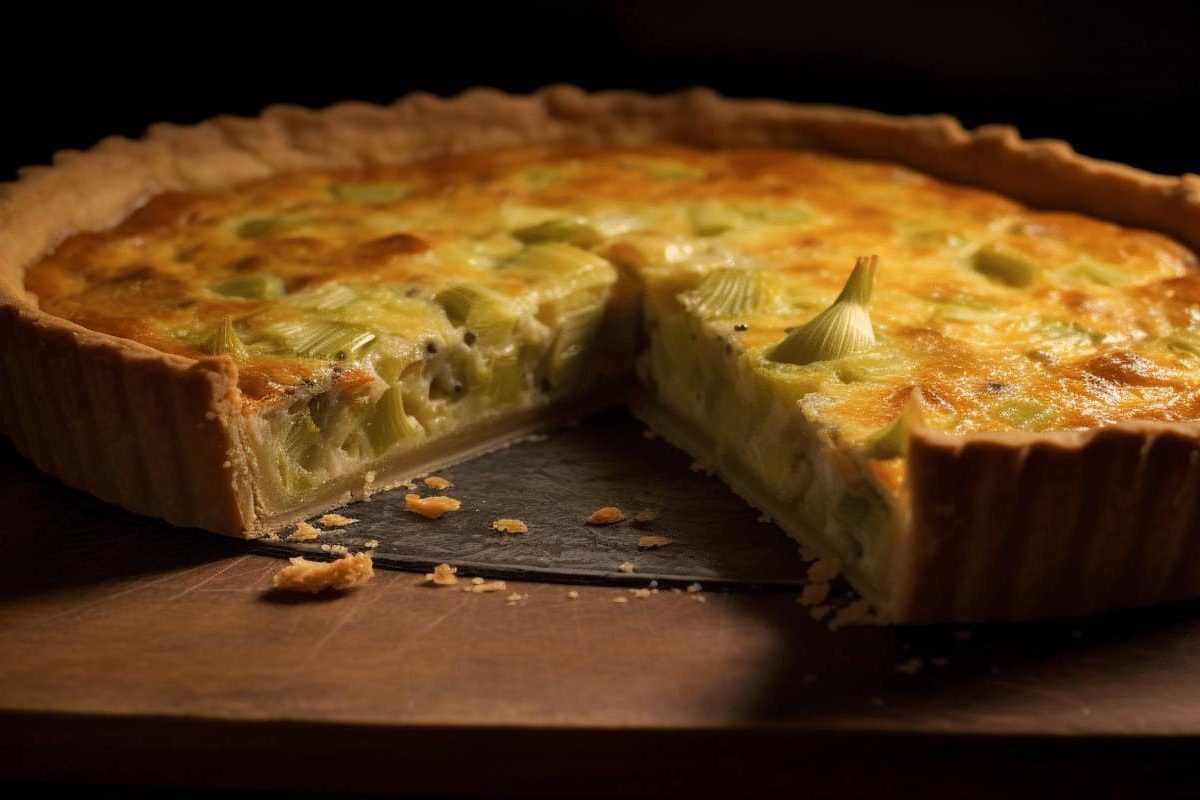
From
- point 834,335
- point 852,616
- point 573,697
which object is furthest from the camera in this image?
point 834,335

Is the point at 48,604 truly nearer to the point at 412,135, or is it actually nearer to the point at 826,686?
the point at 826,686

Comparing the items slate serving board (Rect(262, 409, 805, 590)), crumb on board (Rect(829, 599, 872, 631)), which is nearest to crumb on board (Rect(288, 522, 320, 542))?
slate serving board (Rect(262, 409, 805, 590))

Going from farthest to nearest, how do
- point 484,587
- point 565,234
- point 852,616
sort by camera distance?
point 565,234 → point 484,587 → point 852,616

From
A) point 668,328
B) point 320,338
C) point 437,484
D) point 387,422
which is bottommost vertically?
point 437,484

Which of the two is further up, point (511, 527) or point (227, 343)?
point (227, 343)

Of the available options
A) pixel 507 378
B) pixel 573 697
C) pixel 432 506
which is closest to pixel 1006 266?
pixel 507 378

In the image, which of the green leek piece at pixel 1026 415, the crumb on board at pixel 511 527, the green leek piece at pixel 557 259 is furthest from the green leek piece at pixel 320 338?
the green leek piece at pixel 1026 415

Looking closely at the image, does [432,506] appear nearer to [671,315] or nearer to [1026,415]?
[671,315]

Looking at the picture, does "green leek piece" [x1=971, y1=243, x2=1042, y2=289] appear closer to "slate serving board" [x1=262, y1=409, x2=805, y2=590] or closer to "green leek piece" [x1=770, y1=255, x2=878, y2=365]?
"green leek piece" [x1=770, y1=255, x2=878, y2=365]
